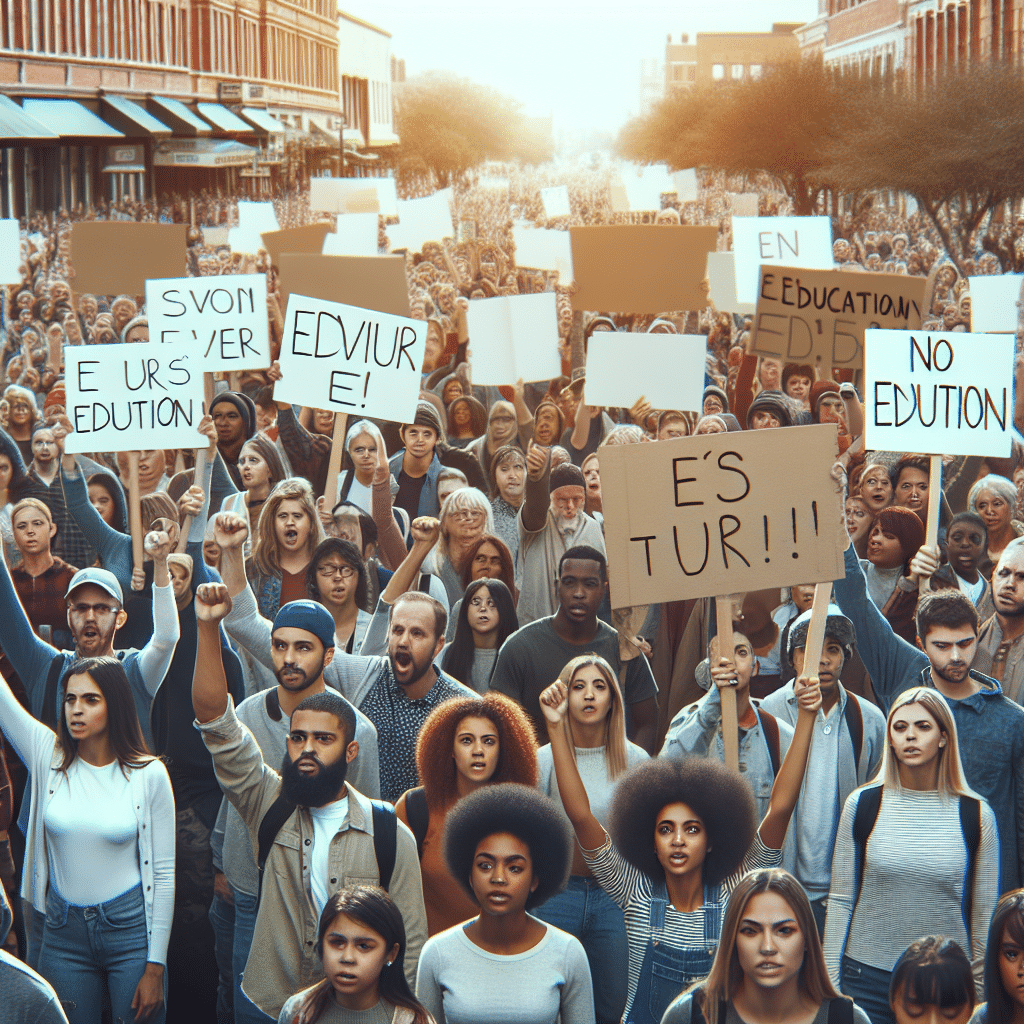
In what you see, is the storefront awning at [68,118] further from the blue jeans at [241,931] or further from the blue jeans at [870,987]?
the blue jeans at [870,987]

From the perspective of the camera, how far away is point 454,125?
104 metres

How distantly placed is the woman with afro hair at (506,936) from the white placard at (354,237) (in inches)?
422

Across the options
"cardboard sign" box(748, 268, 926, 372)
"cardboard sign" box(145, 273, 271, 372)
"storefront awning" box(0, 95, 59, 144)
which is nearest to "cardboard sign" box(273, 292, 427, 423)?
"cardboard sign" box(145, 273, 271, 372)

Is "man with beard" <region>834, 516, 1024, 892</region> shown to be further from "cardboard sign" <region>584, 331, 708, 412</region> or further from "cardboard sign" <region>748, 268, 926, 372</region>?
"cardboard sign" <region>748, 268, 926, 372</region>

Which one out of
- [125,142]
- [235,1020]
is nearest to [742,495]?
[235,1020]

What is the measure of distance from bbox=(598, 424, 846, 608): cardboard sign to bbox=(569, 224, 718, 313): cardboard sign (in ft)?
20.9

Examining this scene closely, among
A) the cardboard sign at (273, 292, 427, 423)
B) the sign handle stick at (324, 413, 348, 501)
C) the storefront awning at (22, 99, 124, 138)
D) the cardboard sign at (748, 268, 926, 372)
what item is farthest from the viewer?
the storefront awning at (22, 99, 124, 138)

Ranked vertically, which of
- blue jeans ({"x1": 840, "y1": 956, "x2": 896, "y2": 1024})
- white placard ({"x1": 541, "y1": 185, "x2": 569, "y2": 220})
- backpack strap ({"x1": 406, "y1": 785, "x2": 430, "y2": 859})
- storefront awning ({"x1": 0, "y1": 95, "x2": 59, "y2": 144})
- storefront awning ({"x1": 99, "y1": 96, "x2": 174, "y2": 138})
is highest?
storefront awning ({"x1": 99, "y1": 96, "x2": 174, "y2": 138})

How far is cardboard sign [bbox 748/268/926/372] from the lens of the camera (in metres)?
8.26

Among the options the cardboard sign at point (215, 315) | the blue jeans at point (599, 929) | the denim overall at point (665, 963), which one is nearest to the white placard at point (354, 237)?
the cardboard sign at point (215, 315)

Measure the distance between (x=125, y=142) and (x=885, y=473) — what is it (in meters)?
40.9

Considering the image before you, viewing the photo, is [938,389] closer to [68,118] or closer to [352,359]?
[352,359]

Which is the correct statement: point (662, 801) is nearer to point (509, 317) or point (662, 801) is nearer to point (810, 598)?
point (810, 598)

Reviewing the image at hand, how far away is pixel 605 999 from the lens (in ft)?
13.8
